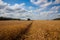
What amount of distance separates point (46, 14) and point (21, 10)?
3.21ft

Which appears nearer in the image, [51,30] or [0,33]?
[0,33]

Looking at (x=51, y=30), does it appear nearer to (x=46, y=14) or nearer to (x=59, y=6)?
(x=46, y=14)

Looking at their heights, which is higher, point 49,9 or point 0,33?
point 49,9

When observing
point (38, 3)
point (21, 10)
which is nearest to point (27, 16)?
point (21, 10)

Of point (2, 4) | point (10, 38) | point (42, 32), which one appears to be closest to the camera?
point (10, 38)

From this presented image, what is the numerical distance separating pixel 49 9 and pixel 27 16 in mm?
895

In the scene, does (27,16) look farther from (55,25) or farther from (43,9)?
(55,25)

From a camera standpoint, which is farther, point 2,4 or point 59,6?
point 59,6

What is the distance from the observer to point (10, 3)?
4758mm

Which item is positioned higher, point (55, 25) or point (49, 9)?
point (49, 9)

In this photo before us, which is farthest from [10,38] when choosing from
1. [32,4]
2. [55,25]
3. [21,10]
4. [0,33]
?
[55,25]

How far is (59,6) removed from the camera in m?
5.07

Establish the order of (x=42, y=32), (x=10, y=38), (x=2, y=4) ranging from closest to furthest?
(x=10, y=38)
(x=2, y=4)
(x=42, y=32)

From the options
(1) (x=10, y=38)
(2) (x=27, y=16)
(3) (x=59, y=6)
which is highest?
(3) (x=59, y=6)
